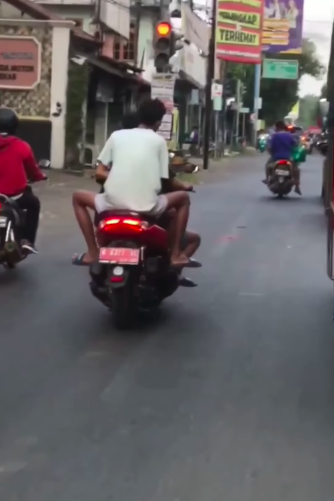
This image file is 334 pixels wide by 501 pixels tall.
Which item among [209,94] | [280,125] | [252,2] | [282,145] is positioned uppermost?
[252,2]

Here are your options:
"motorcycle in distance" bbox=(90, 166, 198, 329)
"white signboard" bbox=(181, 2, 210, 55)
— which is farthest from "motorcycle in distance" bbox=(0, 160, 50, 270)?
"white signboard" bbox=(181, 2, 210, 55)

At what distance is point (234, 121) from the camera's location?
78.7 m

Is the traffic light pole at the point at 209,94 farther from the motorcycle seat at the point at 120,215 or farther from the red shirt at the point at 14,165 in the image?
the motorcycle seat at the point at 120,215

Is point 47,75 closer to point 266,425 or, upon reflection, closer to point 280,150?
point 280,150

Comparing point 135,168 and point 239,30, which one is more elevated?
point 239,30

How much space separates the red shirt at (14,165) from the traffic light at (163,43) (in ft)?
26.5

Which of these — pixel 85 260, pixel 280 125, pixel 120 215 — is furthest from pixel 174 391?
pixel 280 125

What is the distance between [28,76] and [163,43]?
971 cm

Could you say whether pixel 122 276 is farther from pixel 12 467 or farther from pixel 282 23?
pixel 282 23

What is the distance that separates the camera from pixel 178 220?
8.39 metres

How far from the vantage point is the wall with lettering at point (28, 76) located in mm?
27203

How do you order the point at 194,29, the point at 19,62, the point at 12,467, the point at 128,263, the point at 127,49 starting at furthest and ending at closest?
the point at 127,49 < the point at 194,29 < the point at 19,62 < the point at 128,263 < the point at 12,467

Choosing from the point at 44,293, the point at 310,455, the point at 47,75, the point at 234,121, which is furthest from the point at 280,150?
the point at 234,121

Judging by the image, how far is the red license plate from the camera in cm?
768
